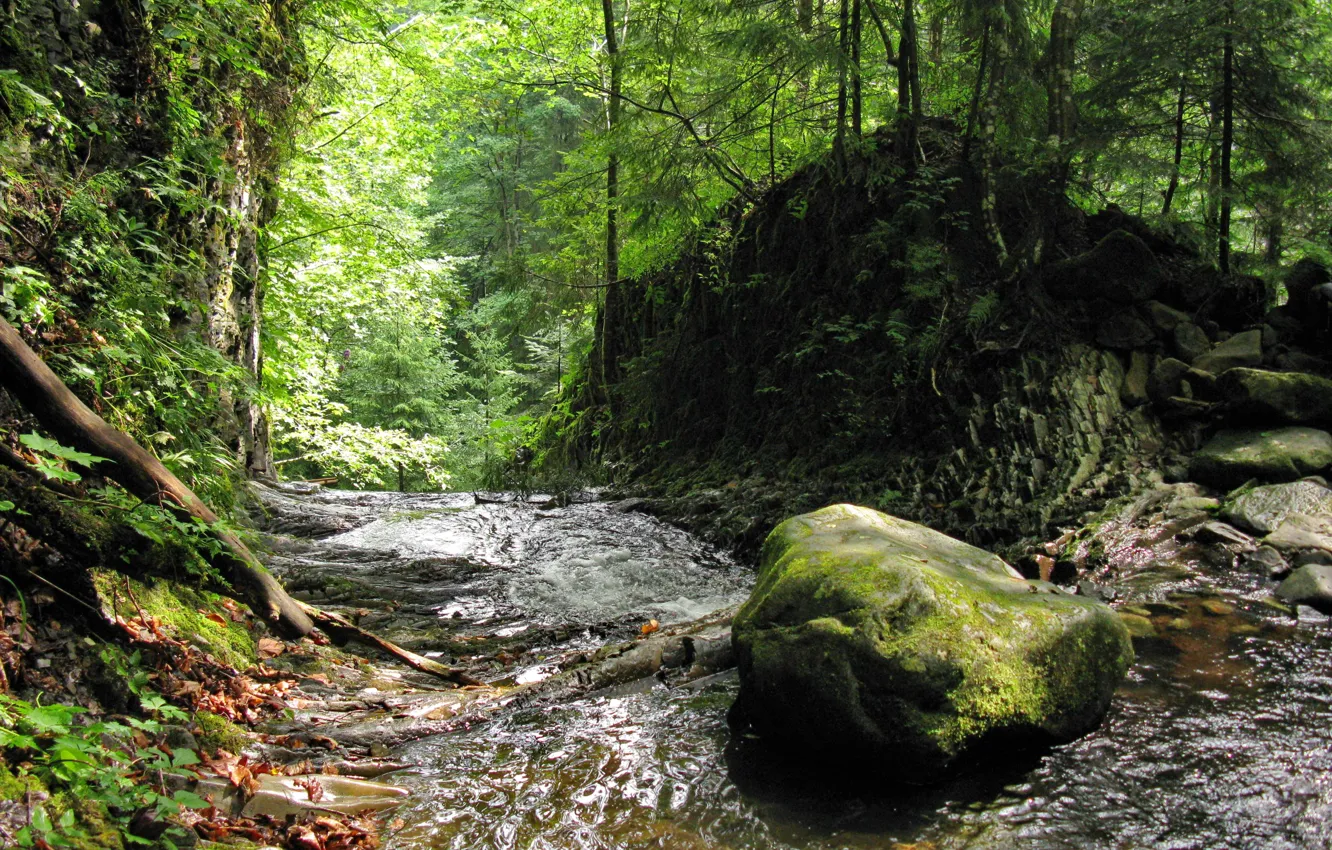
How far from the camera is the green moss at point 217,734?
10.4ft

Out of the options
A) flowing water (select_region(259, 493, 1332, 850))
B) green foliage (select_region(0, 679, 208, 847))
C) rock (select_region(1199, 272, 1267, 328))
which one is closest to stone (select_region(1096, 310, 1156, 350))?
rock (select_region(1199, 272, 1267, 328))

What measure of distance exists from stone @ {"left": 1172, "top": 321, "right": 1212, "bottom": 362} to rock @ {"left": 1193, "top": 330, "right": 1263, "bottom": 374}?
81 mm

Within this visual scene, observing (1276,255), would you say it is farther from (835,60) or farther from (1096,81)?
(835,60)

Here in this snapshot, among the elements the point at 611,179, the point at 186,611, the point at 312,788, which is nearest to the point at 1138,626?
the point at 312,788

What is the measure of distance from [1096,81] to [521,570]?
9.91m

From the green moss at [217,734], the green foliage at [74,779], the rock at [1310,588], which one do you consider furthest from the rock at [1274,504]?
the green foliage at [74,779]

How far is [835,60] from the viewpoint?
8.80 metres

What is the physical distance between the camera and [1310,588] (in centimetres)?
537

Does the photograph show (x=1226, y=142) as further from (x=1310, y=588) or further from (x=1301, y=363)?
(x=1310, y=588)

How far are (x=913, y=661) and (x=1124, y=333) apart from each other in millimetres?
6978

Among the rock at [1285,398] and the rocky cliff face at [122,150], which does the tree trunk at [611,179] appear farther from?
the rock at [1285,398]

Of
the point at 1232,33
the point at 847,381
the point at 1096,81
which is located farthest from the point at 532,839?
the point at 1096,81

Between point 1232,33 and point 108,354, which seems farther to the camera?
point 1232,33

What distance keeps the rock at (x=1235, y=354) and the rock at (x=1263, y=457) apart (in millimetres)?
1049
